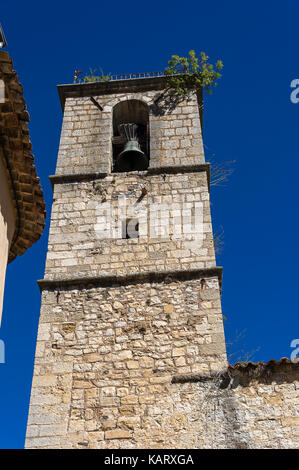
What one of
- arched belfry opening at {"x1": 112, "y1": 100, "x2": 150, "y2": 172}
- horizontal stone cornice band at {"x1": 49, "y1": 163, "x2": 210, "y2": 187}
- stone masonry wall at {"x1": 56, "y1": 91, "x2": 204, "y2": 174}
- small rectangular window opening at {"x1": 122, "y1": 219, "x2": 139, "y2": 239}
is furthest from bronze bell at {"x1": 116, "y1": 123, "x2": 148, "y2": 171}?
small rectangular window opening at {"x1": 122, "y1": 219, "x2": 139, "y2": 239}

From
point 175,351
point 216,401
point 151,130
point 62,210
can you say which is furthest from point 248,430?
point 151,130

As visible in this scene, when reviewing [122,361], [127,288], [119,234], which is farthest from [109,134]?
[122,361]

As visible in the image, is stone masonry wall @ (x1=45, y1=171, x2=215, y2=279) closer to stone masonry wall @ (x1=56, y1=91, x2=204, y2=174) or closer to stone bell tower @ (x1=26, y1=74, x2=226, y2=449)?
stone bell tower @ (x1=26, y1=74, x2=226, y2=449)

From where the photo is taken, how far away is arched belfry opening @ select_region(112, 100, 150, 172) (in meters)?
9.12

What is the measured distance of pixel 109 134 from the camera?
9.45m

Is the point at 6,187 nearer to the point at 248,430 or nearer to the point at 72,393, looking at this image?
the point at 72,393

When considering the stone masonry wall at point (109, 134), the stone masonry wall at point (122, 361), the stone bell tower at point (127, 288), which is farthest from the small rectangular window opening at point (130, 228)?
the stone masonry wall at point (109, 134)

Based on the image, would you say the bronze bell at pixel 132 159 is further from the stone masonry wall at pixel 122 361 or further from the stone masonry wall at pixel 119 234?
the stone masonry wall at pixel 122 361

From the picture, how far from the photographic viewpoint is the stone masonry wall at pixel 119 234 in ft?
25.3

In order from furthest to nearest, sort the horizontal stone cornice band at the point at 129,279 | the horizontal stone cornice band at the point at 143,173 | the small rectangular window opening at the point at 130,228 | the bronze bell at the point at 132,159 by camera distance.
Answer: the bronze bell at the point at 132,159 → the horizontal stone cornice band at the point at 143,173 → the small rectangular window opening at the point at 130,228 → the horizontal stone cornice band at the point at 129,279

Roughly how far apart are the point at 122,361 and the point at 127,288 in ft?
3.26

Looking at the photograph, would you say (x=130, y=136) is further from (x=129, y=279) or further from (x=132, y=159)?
(x=129, y=279)

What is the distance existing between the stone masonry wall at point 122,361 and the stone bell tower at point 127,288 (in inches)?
0.5
